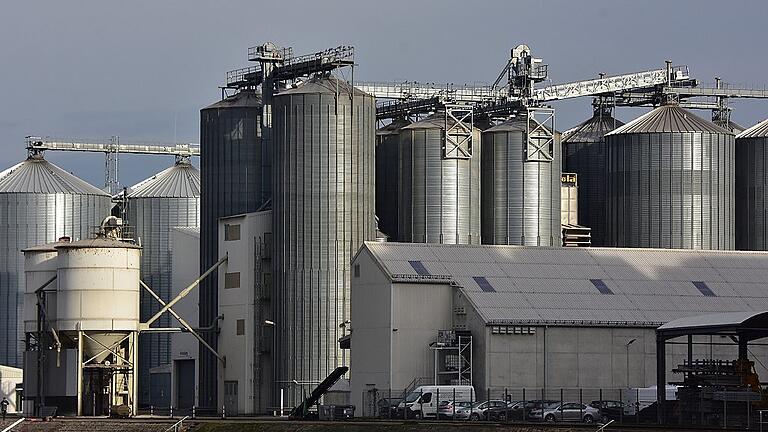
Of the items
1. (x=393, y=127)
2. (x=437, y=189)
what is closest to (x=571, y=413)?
(x=437, y=189)

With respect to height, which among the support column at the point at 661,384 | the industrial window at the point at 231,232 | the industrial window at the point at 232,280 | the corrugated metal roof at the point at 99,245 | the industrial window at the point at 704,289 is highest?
the industrial window at the point at 231,232

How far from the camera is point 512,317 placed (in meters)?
102

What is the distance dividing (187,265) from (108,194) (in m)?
16.1

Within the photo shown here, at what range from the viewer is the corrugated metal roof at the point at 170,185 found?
15162 centimetres

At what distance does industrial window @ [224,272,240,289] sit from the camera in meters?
123

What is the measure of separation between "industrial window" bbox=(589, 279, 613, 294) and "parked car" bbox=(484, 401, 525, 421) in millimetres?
18463

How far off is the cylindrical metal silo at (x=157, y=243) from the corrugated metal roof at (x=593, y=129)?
33433mm

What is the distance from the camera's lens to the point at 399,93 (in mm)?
141125

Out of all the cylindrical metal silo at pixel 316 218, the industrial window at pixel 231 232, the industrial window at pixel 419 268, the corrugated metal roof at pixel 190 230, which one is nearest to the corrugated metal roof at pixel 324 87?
the cylindrical metal silo at pixel 316 218

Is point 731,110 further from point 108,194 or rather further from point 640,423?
point 640,423

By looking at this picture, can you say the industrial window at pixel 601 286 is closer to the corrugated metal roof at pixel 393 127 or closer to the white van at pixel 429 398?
the white van at pixel 429 398

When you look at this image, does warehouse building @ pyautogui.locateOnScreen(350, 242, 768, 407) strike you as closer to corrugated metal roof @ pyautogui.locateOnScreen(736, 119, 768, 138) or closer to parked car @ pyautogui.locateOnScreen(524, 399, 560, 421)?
parked car @ pyautogui.locateOnScreen(524, 399, 560, 421)

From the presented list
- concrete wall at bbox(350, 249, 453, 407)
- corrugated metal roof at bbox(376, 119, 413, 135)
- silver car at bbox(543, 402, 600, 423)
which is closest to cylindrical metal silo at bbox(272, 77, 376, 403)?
corrugated metal roof at bbox(376, 119, 413, 135)

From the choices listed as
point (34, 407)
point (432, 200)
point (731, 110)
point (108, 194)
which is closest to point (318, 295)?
point (432, 200)
